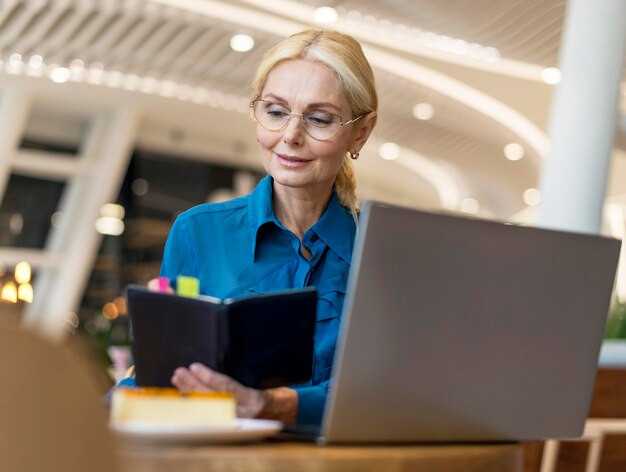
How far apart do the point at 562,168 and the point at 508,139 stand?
8803mm

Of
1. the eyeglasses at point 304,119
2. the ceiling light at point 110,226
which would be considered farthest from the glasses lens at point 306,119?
the ceiling light at point 110,226

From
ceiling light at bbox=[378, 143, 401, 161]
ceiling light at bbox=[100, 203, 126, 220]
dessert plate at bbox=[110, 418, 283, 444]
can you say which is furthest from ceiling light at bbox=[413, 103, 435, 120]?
dessert plate at bbox=[110, 418, 283, 444]

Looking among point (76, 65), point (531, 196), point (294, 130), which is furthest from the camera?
point (531, 196)

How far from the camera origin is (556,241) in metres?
1.58

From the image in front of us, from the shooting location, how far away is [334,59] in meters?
2.28

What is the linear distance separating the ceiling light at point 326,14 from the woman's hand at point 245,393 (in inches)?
284

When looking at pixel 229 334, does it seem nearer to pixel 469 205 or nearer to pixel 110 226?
pixel 110 226

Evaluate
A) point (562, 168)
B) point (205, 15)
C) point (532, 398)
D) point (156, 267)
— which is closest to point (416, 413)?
point (532, 398)

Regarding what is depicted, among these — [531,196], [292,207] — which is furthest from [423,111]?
[292,207]

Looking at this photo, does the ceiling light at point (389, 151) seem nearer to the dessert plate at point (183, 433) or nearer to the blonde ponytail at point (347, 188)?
the blonde ponytail at point (347, 188)

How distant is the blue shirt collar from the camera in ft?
7.41

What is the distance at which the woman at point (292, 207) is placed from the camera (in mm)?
2236

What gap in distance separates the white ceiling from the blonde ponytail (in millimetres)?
4301

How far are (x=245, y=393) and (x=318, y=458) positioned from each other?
393 mm
